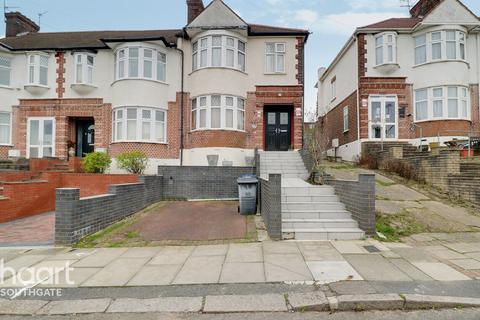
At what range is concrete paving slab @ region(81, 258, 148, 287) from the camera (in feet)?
15.6

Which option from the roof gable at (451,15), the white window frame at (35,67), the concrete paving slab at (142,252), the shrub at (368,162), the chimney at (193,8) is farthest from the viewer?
the chimney at (193,8)

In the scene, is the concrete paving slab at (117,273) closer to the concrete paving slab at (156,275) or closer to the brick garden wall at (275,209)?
the concrete paving slab at (156,275)

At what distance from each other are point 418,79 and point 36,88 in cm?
2131

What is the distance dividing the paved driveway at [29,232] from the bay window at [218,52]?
10060mm

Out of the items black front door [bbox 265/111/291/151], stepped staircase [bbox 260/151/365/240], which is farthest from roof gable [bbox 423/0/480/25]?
stepped staircase [bbox 260/151/365/240]

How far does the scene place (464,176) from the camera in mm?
9984

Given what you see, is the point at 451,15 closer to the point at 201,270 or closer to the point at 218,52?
the point at 218,52

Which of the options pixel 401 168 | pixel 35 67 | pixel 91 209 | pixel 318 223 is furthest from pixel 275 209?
pixel 35 67

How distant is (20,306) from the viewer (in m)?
4.07

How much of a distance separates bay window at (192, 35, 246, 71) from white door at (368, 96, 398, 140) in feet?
25.7

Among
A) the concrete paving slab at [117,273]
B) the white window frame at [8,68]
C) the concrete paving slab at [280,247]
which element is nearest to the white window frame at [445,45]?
the concrete paving slab at [280,247]

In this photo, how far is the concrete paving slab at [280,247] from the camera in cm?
619

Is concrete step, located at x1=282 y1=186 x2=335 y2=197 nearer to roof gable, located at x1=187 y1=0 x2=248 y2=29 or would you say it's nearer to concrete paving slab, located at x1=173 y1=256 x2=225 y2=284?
concrete paving slab, located at x1=173 y1=256 x2=225 y2=284

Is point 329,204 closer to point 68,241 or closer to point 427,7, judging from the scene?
point 68,241
